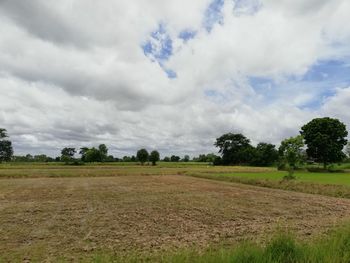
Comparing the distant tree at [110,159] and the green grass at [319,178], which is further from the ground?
the distant tree at [110,159]

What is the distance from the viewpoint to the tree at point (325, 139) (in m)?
69.2

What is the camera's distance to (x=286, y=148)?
39.7 meters

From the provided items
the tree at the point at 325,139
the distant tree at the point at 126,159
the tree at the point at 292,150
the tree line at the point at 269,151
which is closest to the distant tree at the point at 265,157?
the tree line at the point at 269,151

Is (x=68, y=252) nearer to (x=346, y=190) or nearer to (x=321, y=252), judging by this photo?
(x=321, y=252)

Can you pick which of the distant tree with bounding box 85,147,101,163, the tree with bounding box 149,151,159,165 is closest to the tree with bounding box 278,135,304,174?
the tree with bounding box 149,151,159,165

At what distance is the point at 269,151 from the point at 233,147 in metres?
20.4

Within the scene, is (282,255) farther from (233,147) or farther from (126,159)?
(126,159)

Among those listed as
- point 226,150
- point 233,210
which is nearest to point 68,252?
point 233,210

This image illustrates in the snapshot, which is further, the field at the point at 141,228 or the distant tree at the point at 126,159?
the distant tree at the point at 126,159

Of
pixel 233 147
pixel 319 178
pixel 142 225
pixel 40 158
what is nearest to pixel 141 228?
pixel 142 225

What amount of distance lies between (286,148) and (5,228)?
1343 inches

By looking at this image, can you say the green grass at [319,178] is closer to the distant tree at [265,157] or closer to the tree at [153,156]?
the distant tree at [265,157]

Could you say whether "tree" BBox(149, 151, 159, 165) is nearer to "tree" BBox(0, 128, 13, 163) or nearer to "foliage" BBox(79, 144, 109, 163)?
"foliage" BBox(79, 144, 109, 163)

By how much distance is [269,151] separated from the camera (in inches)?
4587
